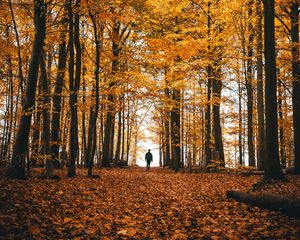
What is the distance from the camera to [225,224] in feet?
18.5

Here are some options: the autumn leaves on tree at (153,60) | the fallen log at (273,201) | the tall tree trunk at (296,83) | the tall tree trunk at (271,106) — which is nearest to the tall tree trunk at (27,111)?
the autumn leaves on tree at (153,60)

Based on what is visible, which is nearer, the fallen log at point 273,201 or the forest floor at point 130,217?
the forest floor at point 130,217

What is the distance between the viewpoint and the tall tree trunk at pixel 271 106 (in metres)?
8.82

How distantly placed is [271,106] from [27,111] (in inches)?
335

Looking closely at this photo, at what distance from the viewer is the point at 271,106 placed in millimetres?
8938

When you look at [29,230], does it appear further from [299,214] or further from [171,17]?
[171,17]

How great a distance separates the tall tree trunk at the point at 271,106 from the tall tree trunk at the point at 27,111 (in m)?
7.96

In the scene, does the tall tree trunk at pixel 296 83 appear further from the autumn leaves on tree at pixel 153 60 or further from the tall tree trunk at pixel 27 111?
the tall tree trunk at pixel 27 111

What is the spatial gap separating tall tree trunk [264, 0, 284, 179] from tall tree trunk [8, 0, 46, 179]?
7957mm

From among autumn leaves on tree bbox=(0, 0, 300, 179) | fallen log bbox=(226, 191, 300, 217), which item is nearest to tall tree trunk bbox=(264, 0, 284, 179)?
autumn leaves on tree bbox=(0, 0, 300, 179)

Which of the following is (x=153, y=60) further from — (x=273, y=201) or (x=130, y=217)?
(x=273, y=201)

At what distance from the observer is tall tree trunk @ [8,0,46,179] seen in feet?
29.1

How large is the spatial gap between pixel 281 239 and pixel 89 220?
3779 millimetres

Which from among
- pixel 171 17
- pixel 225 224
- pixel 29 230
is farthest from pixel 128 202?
pixel 171 17
